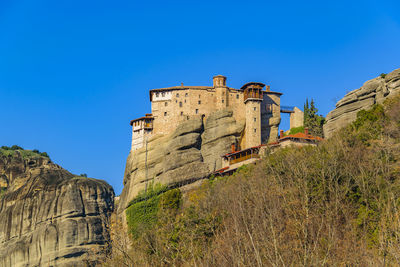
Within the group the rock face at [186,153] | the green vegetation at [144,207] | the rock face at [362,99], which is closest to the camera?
the rock face at [362,99]

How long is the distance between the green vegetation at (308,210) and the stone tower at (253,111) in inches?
901

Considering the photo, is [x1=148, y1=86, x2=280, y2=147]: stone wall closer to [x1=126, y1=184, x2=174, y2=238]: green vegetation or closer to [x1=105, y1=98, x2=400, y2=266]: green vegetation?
[x1=126, y1=184, x2=174, y2=238]: green vegetation

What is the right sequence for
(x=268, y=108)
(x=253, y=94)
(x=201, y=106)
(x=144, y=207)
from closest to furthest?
(x=144, y=207) < (x=253, y=94) < (x=201, y=106) < (x=268, y=108)

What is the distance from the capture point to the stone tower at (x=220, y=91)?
77250 mm

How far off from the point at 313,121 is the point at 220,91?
14112 millimetres

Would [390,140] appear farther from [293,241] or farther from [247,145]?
[247,145]

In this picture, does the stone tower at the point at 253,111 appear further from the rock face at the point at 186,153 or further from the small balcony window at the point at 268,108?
the small balcony window at the point at 268,108

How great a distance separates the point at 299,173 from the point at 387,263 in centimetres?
1359

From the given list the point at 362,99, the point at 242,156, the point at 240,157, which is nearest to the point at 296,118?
the point at 242,156

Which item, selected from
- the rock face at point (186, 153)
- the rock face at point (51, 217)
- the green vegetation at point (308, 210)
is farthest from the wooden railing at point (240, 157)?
the rock face at point (51, 217)

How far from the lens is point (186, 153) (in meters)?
72.1

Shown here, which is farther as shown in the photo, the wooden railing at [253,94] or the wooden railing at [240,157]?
the wooden railing at [253,94]

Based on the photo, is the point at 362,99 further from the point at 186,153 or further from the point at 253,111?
the point at 186,153

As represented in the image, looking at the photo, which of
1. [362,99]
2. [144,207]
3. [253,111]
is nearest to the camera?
[362,99]
